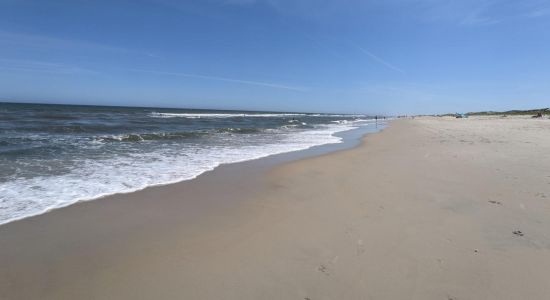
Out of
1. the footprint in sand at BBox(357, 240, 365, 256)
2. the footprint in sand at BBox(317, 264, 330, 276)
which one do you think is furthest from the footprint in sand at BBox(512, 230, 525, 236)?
the footprint in sand at BBox(317, 264, 330, 276)

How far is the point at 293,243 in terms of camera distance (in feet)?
12.5

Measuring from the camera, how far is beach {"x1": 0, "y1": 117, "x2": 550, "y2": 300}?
287 centimetres

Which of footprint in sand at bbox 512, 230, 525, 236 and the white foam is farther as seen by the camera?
the white foam

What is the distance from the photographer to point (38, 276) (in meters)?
3.06

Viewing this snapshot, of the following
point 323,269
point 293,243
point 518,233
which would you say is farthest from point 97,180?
point 518,233

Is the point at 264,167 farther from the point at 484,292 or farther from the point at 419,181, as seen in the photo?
the point at 484,292

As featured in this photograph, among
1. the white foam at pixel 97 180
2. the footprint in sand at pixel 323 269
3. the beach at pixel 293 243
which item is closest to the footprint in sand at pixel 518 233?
the beach at pixel 293 243

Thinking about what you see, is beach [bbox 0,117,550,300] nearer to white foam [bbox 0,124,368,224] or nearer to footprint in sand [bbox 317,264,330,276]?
footprint in sand [bbox 317,264,330,276]

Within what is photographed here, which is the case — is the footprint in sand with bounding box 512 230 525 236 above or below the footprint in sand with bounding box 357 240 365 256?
above

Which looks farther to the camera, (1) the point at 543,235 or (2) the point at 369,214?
(2) the point at 369,214

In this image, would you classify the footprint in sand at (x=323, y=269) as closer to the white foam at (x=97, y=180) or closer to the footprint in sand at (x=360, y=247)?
the footprint in sand at (x=360, y=247)

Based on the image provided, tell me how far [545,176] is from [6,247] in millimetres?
9297

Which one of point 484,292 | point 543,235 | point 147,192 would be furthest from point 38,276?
point 543,235

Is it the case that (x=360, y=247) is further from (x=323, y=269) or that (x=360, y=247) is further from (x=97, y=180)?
(x=97, y=180)
